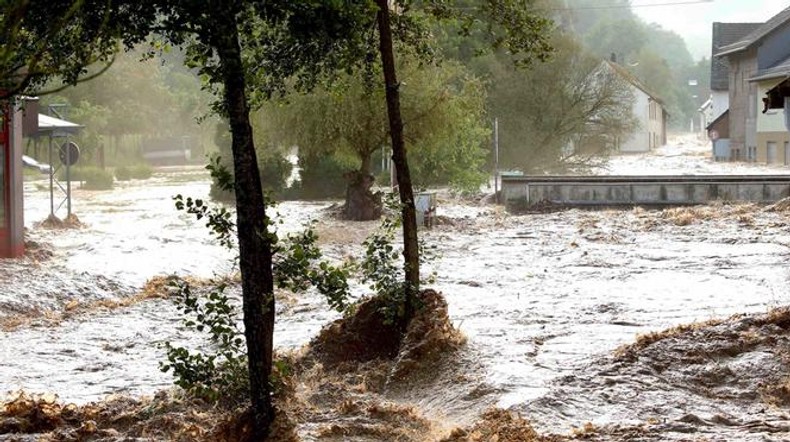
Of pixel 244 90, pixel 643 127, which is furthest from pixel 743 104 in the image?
pixel 244 90

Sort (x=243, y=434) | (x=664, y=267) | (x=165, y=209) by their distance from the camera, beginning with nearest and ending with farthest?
(x=243, y=434)
(x=664, y=267)
(x=165, y=209)

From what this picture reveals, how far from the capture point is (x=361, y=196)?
40.9m

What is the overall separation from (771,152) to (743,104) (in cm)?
617

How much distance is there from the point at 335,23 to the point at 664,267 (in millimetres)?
17328

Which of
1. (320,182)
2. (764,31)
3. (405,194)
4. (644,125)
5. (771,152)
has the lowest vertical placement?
(320,182)

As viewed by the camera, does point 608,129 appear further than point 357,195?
Yes

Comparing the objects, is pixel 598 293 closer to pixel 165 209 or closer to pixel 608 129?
pixel 165 209

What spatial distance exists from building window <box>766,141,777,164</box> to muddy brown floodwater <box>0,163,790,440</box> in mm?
30150

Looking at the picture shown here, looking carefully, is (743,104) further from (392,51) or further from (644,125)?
(392,51)

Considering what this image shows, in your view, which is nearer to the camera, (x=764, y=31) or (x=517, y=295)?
(x=517, y=295)

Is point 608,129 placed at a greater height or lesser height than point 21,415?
greater

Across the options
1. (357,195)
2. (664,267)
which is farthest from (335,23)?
(357,195)

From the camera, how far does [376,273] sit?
15984 millimetres

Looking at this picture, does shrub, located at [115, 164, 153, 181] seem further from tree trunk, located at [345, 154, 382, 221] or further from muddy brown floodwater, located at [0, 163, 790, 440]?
tree trunk, located at [345, 154, 382, 221]
